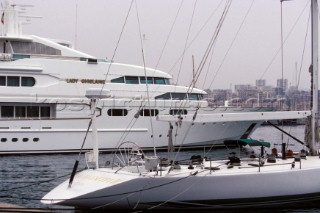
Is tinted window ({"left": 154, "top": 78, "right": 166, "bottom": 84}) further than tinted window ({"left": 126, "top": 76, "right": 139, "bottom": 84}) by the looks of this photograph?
Yes

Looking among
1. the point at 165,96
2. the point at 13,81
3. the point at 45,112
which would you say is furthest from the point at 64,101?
the point at 165,96

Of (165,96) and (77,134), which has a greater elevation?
(165,96)

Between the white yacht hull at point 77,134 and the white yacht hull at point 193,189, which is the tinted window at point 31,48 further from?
the white yacht hull at point 193,189

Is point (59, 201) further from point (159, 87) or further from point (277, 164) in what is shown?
point (159, 87)

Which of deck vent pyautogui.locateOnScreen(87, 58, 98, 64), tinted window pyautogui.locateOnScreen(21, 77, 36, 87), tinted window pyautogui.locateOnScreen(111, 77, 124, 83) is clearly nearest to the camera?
tinted window pyautogui.locateOnScreen(21, 77, 36, 87)

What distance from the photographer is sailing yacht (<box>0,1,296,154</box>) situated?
3198 cm

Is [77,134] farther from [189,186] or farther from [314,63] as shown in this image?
[189,186]

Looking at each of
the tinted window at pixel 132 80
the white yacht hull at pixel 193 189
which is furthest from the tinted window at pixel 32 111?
the white yacht hull at pixel 193 189

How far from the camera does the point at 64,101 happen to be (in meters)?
32.6

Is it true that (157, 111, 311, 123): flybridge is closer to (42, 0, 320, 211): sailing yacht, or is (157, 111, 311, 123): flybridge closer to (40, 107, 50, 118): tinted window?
(42, 0, 320, 211): sailing yacht

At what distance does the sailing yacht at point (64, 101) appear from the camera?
31984 mm

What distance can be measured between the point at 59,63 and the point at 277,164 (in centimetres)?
2101

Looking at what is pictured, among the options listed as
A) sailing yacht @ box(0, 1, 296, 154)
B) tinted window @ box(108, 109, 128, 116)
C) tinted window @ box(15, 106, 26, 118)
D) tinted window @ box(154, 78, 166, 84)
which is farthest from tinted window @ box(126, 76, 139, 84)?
tinted window @ box(15, 106, 26, 118)

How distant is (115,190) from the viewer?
43.4 ft
